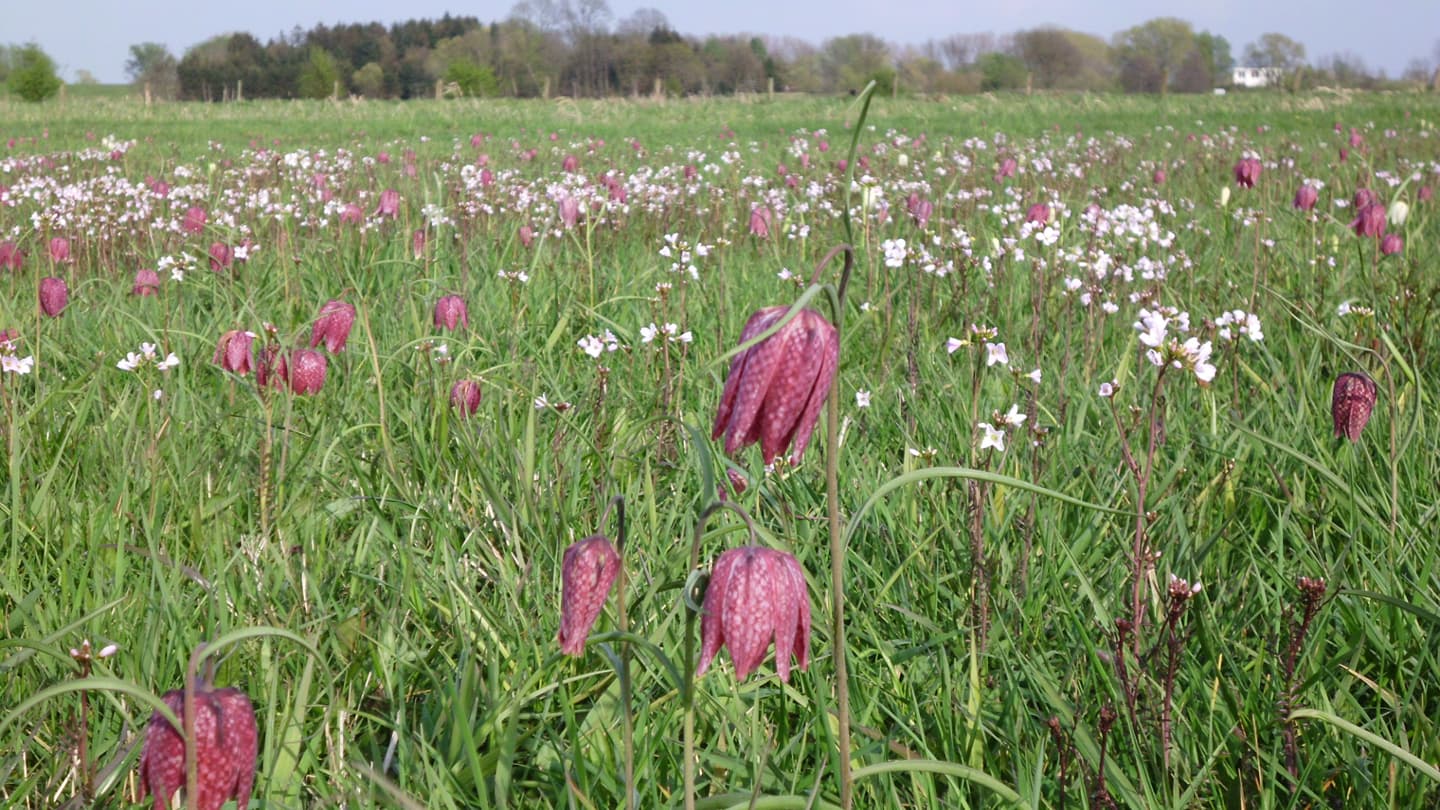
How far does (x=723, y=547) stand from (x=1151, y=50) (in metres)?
81.6

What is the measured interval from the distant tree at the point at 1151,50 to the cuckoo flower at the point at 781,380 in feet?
214

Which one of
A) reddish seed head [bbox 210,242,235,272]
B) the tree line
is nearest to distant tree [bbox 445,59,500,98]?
the tree line

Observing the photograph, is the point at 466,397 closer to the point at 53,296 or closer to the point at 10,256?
the point at 53,296

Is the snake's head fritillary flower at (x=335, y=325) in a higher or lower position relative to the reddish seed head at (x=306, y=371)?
higher

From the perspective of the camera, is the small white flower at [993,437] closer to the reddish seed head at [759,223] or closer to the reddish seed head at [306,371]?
the reddish seed head at [306,371]

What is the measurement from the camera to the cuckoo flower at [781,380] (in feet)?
2.75

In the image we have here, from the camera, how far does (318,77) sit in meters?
40.9

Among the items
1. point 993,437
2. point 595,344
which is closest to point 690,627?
point 993,437

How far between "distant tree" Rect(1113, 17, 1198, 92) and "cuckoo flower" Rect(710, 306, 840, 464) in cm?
6525

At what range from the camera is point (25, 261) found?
3576 mm

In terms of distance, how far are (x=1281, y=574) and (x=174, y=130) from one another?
1441cm

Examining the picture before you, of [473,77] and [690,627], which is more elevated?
[473,77]

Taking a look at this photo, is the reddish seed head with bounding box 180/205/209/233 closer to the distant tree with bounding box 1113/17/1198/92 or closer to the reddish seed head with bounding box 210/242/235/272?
the reddish seed head with bounding box 210/242/235/272

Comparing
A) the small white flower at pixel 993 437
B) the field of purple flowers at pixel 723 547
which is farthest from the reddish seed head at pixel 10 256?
the small white flower at pixel 993 437
